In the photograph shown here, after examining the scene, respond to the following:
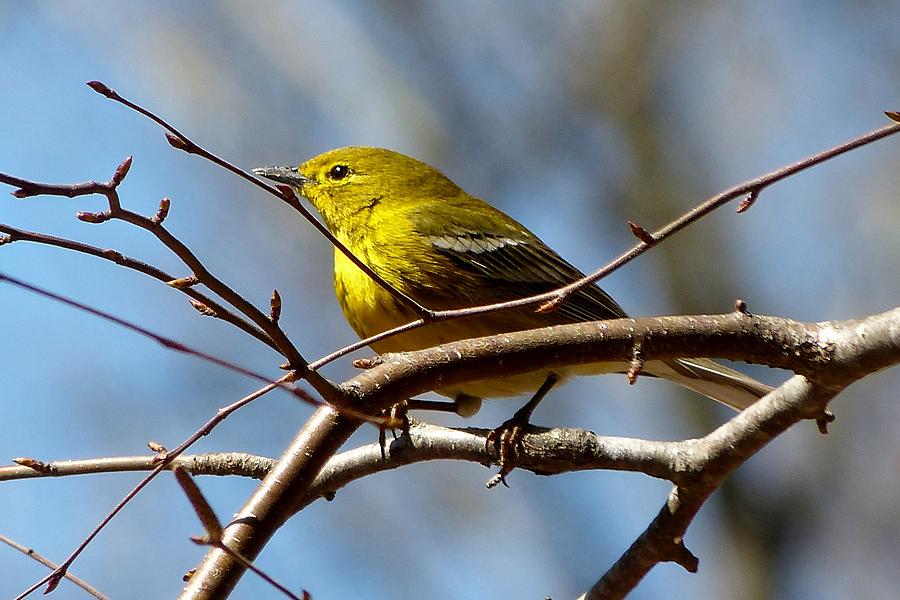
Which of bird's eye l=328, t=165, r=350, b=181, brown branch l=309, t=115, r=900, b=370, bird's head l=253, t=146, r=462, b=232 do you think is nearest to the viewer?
brown branch l=309, t=115, r=900, b=370

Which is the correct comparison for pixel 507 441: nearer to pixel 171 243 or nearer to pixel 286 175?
pixel 171 243

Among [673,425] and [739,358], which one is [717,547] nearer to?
[673,425]

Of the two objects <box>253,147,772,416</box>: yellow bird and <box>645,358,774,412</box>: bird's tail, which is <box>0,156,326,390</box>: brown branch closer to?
<box>253,147,772,416</box>: yellow bird

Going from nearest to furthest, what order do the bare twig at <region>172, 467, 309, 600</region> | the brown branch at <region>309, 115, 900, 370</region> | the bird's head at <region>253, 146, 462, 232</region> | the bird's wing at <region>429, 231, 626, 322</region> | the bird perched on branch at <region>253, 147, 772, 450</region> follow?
the bare twig at <region>172, 467, 309, 600</region>, the brown branch at <region>309, 115, 900, 370</region>, the bird perched on branch at <region>253, 147, 772, 450</region>, the bird's wing at <region>429, 231, 626, 322</region>, the bird's head at <region>253, 146, 462, 232</region>

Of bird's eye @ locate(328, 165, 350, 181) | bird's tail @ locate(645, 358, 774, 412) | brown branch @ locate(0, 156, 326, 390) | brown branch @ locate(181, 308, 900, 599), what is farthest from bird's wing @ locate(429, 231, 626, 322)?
brown branch @ locate(0, 156, 326, 390)

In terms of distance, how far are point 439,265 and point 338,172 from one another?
129cm

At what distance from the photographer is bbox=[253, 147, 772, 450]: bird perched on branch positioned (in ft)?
15.6

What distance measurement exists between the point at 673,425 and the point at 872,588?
2.61m

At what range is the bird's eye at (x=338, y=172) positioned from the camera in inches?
237

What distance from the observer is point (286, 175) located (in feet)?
20.2

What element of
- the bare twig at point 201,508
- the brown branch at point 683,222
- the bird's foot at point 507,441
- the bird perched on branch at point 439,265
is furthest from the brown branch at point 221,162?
the bird perched on branch at point 439,265

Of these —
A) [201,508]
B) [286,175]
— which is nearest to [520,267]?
[286,175]

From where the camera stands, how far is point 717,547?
1088 centimetres

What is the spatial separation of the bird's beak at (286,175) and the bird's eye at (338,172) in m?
0.16
